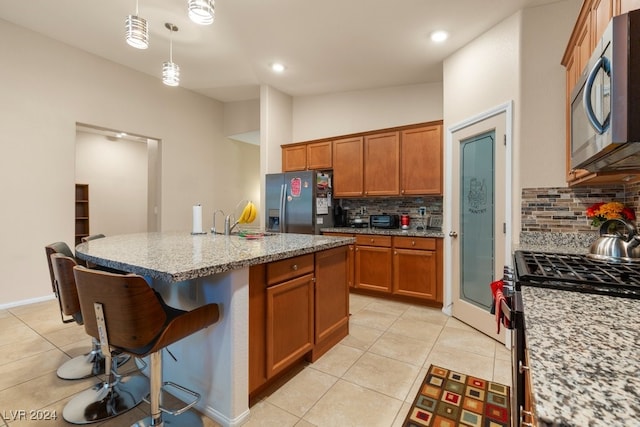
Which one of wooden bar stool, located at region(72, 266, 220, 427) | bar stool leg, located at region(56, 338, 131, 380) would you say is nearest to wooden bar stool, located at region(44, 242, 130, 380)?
bar stool leg, located at region(56, 338, 131, 380)

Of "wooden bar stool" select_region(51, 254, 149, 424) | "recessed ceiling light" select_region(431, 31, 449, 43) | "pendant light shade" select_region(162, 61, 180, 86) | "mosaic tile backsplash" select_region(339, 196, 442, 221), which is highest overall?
"recessed ceiling light" select_region(431, 31, 449, 43)

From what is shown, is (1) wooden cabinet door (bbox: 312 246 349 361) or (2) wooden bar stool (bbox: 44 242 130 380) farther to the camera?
(1) wooden cabinet door (bbox: 312 246 349 361)

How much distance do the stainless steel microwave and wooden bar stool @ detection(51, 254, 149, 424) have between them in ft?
7.76

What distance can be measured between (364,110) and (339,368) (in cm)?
380

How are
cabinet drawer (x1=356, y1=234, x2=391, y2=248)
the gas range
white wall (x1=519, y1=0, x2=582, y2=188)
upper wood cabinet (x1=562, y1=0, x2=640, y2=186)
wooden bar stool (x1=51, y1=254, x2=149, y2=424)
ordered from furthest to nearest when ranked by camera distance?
cabinet drawer (x1=356, y1=234, x2=391, y2=248) < white wall (x1=519, y1=0, x2=582, y2=188) < wooden bar stool (x1=51, y1=254, x2=149, y2=424) < upper wood cabinet (x1=562, y1=0, x2=640, y2=186) < the gas range

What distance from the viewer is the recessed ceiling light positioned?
123 inches

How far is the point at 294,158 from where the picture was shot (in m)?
4.91

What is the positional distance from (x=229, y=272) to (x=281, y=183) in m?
3.04

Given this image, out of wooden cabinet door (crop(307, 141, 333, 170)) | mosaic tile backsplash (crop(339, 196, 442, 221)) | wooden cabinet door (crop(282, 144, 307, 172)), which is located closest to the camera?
mosaic tile backsplash (crop(339, 196, 442, 221))

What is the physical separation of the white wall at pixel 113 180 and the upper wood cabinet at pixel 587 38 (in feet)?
23.6

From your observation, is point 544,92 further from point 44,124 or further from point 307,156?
point 44,124

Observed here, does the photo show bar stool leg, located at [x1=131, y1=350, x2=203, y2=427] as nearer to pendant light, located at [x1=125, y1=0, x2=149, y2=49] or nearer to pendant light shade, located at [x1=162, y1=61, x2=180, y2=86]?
pendant light, located at [x1=125, y1=0, x2=149, y2=49]

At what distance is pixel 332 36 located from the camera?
330 centimetres

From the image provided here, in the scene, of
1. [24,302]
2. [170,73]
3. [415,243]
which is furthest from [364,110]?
[24,302]
